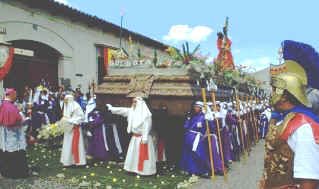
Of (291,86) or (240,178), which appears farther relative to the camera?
(240,178)

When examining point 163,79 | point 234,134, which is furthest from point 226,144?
point 163,79

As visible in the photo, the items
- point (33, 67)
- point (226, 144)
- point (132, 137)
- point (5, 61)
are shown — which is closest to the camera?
point (5, 61)

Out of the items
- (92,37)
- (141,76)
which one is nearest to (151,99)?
(141,76)

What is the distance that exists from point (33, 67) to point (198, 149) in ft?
24.4

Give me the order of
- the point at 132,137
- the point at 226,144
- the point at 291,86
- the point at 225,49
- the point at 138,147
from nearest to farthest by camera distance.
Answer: the point at 291,86, the point at 138,147, the point at 132,137, the point at 226,144, the point at 225,49

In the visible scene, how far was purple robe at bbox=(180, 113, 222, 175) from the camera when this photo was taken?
784 centimetres

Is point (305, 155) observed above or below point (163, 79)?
below

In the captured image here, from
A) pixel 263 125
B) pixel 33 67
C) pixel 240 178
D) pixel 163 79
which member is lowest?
pixel 240 178

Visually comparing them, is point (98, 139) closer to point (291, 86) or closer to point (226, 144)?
point (226, 144)

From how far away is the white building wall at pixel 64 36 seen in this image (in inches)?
453

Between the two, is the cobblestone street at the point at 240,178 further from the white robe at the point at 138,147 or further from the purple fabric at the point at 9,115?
the purple fabric at the point at 9,115

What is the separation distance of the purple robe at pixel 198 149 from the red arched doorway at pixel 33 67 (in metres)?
6.51

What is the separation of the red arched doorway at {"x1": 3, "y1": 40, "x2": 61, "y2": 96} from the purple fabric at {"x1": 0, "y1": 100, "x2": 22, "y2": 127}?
16.0 ft

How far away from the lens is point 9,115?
22.6 feet
